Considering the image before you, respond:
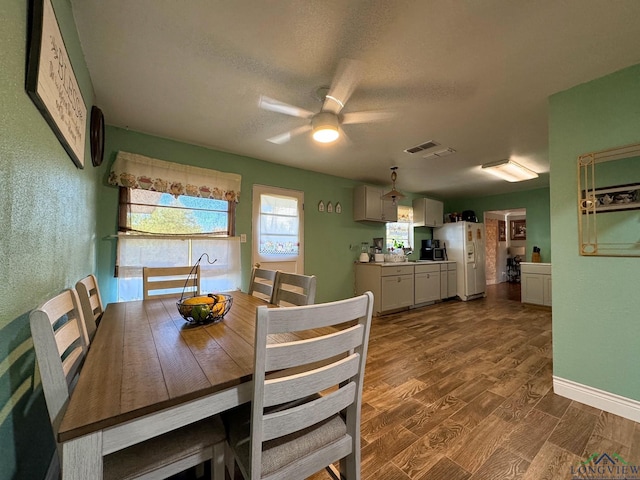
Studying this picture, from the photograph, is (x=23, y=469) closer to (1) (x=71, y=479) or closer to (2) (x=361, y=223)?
(1) (x=71, y=479)

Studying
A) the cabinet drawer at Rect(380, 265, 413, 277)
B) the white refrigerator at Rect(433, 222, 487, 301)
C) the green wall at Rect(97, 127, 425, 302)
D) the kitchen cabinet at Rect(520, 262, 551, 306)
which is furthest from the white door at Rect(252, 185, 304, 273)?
the kitchen cabinet at Rect(520, 262, 551, 306)

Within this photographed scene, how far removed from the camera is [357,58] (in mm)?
1544

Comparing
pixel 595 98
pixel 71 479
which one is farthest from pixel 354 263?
pixel 71 479

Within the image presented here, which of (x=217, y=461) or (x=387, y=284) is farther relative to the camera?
(x=387, y=284)

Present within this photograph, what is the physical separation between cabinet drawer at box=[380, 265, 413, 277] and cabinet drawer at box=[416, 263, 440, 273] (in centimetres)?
25

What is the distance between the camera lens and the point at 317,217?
3.95 meters

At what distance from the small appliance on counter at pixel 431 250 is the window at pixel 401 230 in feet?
1.33

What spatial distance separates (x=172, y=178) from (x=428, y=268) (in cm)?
440

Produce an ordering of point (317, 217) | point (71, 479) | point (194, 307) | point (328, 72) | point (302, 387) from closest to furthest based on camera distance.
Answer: point (71, 479), point (302, 387), point (194, 307), point (328, 72), point (317, 217)

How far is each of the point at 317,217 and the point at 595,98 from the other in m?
3.03

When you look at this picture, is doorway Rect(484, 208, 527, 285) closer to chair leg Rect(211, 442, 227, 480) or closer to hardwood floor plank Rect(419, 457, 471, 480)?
hardwood floor plank Rect(419, 457, 471, 480)

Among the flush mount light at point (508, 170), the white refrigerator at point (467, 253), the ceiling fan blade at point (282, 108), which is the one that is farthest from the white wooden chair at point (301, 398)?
the white refrigerator at point (467, 253)

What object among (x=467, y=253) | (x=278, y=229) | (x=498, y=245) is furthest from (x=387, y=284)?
(x=498, y=245)

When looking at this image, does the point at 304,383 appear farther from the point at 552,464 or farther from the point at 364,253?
the point at 364,253
